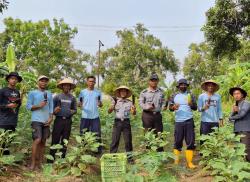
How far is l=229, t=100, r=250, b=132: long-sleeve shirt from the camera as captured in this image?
6355mm

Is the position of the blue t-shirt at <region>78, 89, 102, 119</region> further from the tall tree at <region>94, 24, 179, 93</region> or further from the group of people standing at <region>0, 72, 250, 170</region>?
the tall tree at <region>94, 24, 179, 93</region>

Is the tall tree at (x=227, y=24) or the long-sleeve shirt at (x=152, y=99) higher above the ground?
the tall tree at (x=227, y=24)

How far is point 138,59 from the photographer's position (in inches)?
1663

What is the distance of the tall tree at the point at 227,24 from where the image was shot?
14.3 m

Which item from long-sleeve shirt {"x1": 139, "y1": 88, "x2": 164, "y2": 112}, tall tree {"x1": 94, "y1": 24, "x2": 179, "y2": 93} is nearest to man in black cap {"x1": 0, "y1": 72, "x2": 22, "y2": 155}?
long-sleeve shirt {"x1": 139, "y1": 88, "x2": 164, "y2": 112}

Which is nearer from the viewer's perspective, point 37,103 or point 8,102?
point 8,102

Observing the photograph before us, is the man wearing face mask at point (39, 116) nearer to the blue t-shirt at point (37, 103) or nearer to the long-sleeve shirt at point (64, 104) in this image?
the blue t-shirt at point (37, 103)

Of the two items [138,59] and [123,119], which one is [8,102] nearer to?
[123,119]

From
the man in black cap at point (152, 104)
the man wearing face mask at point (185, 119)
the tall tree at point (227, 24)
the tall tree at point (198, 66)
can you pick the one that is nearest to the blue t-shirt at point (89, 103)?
the man in black cap at point (152, 104)

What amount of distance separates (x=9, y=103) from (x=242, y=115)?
142 inches

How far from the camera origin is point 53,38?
38344 mm

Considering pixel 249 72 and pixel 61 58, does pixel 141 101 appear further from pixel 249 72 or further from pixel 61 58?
pixel 61 58

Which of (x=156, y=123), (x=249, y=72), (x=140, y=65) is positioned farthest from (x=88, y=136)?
(x=140, y=65)

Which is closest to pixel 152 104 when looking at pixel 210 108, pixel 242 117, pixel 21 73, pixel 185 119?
pixel 185 119
